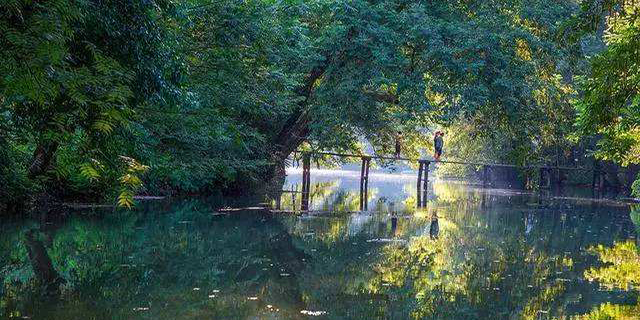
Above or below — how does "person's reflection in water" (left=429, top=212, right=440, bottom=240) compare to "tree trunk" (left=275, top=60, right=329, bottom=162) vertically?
below

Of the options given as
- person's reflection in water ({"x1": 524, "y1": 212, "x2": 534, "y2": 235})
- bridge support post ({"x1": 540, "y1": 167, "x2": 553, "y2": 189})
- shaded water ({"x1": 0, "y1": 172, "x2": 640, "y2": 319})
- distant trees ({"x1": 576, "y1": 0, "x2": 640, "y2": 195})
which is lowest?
shaded water ({"x1": 0, "y1": 172, "x2": 640, "y2": 319})

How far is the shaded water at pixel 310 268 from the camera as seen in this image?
8.14 metres

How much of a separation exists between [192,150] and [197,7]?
18.4 feet

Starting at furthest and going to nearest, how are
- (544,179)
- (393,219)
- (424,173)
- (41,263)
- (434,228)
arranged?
(544,179)
(424,173)
(393,219)
(434,228)
(41,263)

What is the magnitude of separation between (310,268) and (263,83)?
1019 centimetres

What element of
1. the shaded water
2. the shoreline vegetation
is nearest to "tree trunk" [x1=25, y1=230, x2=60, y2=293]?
the shaded water

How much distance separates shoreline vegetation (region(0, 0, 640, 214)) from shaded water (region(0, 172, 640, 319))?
1.20m

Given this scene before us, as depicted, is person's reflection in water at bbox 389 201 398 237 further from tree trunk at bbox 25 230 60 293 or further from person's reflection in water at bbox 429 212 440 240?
tree trunk at bbox 25 230 60 293

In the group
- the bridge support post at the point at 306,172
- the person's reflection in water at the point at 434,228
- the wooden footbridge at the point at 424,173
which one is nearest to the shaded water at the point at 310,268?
the person's reflection in water at the point at 434,228

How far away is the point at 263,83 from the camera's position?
20.7 meters

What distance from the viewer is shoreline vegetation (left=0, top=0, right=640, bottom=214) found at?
668cm

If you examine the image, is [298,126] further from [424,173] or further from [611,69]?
[611,69]

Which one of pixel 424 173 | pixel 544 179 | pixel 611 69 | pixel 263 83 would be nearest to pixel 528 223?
pixel 263 83

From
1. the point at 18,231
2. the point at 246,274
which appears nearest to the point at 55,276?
the point at 246,274
